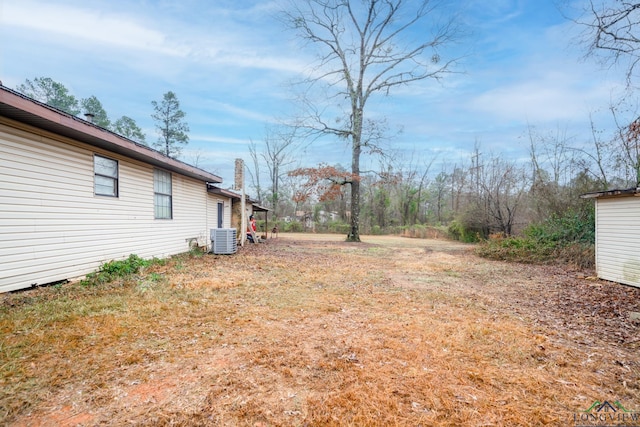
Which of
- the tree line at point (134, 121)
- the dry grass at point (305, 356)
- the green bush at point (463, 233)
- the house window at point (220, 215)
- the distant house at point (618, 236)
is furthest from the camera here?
the tree line at point (134, 121)

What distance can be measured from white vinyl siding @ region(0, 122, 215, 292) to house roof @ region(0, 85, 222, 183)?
179 millimetres

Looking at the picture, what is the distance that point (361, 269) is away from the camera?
809 cm

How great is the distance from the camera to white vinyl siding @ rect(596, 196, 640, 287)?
611cm

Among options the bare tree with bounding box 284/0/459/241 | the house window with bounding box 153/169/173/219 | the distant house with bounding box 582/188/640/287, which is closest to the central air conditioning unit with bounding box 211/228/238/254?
the house window with bounding box 153/169/173/219

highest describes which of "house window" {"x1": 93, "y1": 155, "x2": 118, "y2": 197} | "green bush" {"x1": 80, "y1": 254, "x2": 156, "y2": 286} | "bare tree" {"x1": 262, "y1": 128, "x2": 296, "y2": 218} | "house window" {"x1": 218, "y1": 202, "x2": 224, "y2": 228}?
"bare tree" {"x1": 262, "y1": 128, "x2": 296, "y2": 218}

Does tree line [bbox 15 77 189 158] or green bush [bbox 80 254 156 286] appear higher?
tree line [bbox 15 77 189 158]

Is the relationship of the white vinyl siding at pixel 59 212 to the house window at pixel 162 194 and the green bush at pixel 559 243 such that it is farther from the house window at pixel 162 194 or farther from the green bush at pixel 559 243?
the green bush at pixel 559 243

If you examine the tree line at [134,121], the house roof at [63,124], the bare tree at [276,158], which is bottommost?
the house roof at [63,124]

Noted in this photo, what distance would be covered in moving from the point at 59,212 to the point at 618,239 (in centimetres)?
1222

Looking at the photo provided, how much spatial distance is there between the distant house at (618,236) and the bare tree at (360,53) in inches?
454

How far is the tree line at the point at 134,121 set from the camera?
Result: 22.3m

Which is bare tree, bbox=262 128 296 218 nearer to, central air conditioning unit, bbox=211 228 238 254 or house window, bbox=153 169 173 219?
A: central air conditioning unit, bbox=211 228 238 254

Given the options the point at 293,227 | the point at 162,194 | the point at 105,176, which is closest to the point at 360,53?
the point at 162,194

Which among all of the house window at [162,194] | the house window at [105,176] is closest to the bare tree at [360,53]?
the house window at [162,194]
